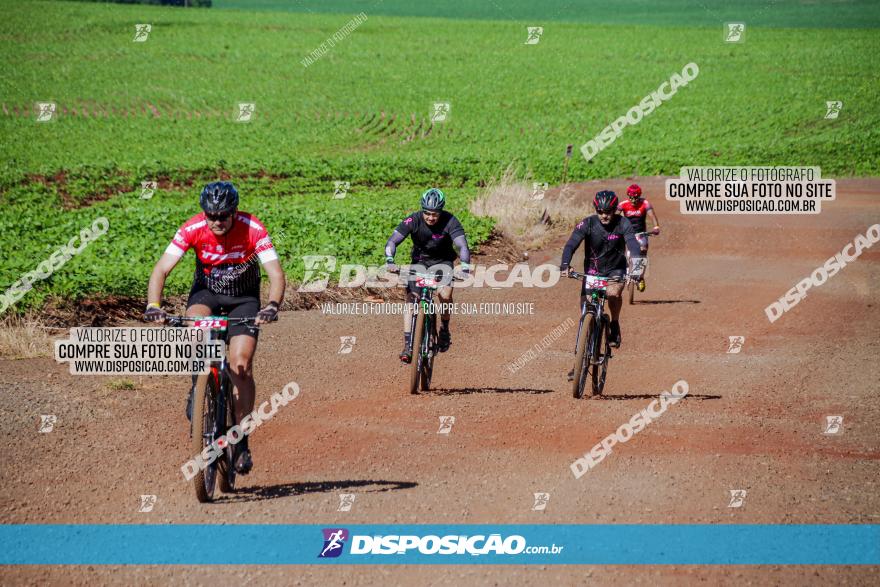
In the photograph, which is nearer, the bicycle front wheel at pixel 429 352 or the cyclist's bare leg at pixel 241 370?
the cyclist's bare leg at pixel 241 370

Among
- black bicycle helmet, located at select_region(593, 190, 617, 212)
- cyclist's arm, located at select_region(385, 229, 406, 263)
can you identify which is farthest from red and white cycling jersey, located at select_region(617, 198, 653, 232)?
cyclist's arm, located at select_region(385, 229, 406, 263)

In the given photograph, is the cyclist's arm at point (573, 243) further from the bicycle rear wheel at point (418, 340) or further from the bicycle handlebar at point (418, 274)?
the bicycle rear wheel at point (418, 340)

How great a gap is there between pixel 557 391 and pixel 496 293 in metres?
7.23

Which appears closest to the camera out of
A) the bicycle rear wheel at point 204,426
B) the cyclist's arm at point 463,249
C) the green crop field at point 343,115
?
the bicycle rear wheel at point 204,426

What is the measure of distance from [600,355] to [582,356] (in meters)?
0.66

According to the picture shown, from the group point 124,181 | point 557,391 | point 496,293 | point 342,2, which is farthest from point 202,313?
point 342,2

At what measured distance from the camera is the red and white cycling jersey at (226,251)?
8.24 m

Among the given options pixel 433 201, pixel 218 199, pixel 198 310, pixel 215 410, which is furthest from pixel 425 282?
pixel 215 410

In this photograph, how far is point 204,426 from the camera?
7672 mm

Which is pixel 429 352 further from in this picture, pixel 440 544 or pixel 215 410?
pixel 440 544

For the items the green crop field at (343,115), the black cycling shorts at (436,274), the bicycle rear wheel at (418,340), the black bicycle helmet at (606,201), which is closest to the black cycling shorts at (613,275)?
the black bicycle helmet at (606,201)

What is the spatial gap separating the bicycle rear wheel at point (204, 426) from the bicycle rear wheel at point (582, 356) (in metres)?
4.93

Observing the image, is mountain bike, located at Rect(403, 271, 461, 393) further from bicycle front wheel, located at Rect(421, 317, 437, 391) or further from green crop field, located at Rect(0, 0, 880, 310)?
green crop field, located at Rect(0, 0, 880, 310)

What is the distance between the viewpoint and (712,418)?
36.3 feet
